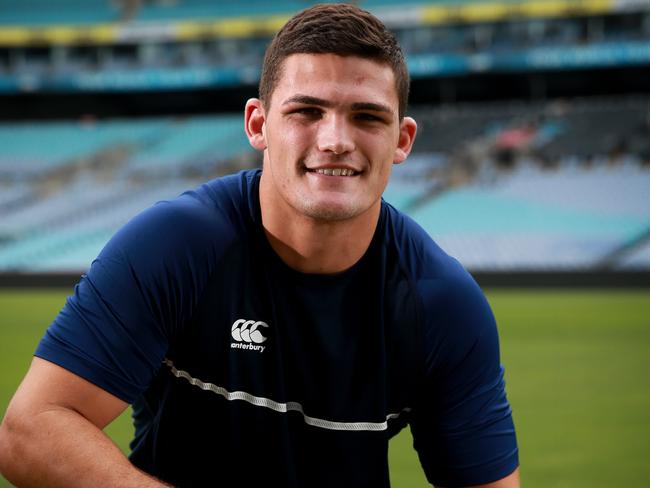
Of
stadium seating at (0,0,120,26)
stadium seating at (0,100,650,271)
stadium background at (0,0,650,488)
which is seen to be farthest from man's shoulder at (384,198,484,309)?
stadium seating at (0,0,120,26)

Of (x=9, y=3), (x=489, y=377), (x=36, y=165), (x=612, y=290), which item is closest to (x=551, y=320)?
(x=612, y=290)

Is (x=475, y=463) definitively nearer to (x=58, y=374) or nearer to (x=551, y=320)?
(x=58, y=374)

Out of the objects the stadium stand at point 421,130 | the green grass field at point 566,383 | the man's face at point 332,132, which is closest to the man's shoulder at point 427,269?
the man's face at point 332,132

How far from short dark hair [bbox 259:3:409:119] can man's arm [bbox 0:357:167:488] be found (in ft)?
3.17

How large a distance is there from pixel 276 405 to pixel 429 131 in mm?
23213

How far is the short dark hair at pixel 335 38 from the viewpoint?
2.44 meters

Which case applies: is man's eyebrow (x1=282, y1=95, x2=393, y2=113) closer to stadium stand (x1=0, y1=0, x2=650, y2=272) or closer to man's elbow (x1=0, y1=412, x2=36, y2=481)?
man's elbow (x1=0, y1=412, x2=36, y2=481)

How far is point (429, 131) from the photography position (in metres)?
25.4

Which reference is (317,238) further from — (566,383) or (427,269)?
(566,383)

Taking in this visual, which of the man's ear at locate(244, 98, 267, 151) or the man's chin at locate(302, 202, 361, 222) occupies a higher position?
the man's ear at locate(244, 98, 267, 151)

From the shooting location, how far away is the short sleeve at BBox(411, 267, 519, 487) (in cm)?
266

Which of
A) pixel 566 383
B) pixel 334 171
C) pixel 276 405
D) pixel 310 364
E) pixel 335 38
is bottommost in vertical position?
pixel 566 383

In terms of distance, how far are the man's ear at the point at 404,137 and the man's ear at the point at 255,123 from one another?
1.30 ft

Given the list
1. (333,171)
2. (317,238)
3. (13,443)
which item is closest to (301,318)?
(317,238)
